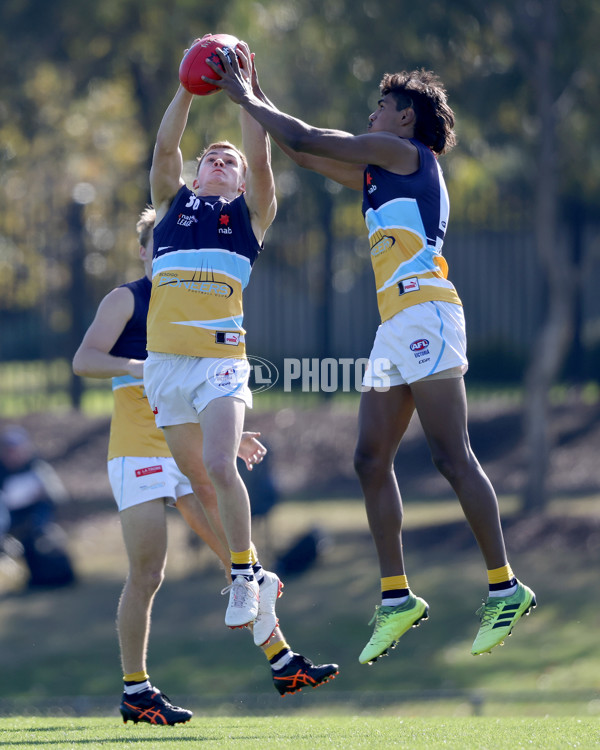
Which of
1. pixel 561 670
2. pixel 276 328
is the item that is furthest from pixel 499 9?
pixel 561 670

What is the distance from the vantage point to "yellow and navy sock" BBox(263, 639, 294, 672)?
233 inches

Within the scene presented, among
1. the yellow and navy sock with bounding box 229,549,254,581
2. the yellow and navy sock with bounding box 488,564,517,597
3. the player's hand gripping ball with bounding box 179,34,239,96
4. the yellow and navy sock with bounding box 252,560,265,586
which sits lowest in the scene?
the yellow and navy sock with bounding box 488,564,517,597

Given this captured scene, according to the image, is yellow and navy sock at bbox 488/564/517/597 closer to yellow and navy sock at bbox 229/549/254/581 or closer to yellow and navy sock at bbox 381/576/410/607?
yellow and navy sock at bbox 381/576/410/607

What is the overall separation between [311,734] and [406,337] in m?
2.09

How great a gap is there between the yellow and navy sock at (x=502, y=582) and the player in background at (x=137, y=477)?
1.18 meters

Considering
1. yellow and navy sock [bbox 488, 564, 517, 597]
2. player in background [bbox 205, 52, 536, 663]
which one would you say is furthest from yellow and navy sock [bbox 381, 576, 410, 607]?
yellow and navy sock [bbox 488, 564, 517, 597]

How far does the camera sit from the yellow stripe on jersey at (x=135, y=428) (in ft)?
21.2

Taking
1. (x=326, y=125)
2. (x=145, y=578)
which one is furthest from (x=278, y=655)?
(x=326, y=125)

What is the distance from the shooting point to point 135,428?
21.3 ft

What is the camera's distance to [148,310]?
6262 mm

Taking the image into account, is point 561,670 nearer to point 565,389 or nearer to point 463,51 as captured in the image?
point 463,51

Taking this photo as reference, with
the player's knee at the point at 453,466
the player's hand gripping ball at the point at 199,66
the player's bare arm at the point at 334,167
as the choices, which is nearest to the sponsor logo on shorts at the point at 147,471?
the player's knee at the point at 453,466

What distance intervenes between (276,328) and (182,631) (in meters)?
8.58

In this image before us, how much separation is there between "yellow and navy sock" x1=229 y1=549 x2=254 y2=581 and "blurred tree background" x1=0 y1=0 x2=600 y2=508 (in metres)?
9.77
